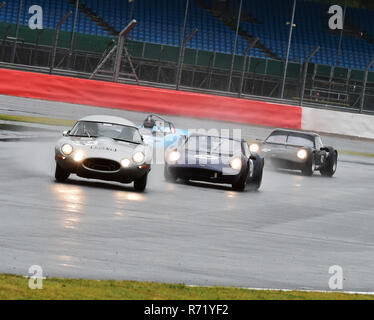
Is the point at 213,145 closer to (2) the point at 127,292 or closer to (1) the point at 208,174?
(1) the point at 208,174

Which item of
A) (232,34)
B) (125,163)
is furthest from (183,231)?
(232,34)

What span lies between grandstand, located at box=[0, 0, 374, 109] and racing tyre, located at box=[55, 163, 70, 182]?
16.6 m

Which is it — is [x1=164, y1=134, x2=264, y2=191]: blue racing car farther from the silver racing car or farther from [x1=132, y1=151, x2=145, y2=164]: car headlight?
[x1=132, y1=151, x2=145, y2=164]: car headlight

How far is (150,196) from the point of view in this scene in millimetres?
14664

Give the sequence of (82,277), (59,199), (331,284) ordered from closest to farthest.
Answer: (82,277) → (331,284) → (59,199)

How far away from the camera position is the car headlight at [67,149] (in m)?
14.5

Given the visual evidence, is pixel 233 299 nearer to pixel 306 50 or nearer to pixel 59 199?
pixel 59 199

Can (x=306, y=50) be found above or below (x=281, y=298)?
above

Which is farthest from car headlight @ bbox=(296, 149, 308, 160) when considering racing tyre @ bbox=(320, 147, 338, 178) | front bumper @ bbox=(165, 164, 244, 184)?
front bumper @ bbox=(165, 164, 244, 184)

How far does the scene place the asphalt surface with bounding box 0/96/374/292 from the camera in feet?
27.7

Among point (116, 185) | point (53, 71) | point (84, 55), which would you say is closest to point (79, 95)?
point (53, 71)

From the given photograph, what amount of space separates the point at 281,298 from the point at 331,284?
1.24 m

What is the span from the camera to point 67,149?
14570 millimetres

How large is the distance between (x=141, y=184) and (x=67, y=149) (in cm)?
135
